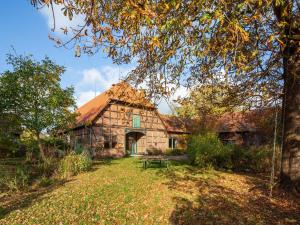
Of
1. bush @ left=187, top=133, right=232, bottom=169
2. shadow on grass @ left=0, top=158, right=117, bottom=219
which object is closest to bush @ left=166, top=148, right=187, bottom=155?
bush @ left=187, top=133, right=232, bottom=169

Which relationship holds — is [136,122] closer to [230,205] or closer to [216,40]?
[230,205]

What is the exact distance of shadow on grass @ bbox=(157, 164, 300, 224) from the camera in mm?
5266

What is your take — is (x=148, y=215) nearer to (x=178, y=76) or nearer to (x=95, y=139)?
(x=178, y=76)

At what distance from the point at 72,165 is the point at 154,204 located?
21.5 ft

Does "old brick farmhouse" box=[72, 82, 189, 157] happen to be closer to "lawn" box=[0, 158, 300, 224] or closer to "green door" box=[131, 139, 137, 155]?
"green door" box=[131, 139, 137, 155]

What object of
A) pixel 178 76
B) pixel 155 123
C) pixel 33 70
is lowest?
pixel 155 123

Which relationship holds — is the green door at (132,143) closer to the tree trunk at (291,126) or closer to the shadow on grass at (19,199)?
the shadow on grass at (19,199)

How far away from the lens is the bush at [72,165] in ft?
36.5

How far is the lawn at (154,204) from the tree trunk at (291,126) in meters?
0.64

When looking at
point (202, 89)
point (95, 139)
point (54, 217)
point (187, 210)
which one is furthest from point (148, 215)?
point (95, 139)

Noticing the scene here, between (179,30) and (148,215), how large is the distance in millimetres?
4542

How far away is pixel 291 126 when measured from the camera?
268 inches

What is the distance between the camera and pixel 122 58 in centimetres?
568

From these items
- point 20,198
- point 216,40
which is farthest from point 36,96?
point 216,40
